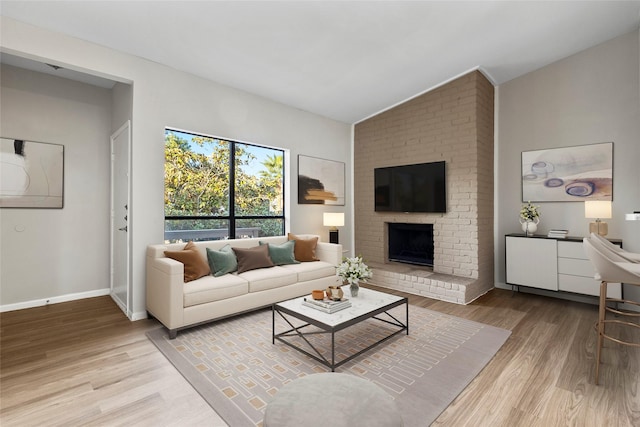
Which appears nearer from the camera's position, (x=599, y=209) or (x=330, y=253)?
(x=599, y=209)

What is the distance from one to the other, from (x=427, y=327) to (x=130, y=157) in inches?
145

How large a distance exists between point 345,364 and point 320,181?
3434mm

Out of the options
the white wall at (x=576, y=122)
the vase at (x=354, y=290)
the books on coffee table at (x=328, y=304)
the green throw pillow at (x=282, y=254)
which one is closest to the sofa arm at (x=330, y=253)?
the green throw pillow at (x=282, y=254)

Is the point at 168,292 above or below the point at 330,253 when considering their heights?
below

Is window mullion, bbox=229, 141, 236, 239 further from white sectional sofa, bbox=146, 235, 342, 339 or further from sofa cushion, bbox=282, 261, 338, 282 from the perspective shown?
sofa cushion, bbox=282, 261, 338, 282

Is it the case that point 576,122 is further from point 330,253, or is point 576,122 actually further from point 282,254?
point 282,254

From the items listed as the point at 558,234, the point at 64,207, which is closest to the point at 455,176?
the point at 558,234

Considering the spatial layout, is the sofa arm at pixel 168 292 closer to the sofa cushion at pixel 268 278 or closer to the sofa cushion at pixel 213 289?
the sofa cushion at pixel 213 289

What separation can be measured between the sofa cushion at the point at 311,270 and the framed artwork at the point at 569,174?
10.0 feet

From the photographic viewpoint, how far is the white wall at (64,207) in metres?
3.57

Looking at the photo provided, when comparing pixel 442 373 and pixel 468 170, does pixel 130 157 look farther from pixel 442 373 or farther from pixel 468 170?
pixel 468 170

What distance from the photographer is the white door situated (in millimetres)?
3465

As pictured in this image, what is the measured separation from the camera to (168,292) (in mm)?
2842

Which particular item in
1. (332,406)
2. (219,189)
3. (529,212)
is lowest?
(332,406)
